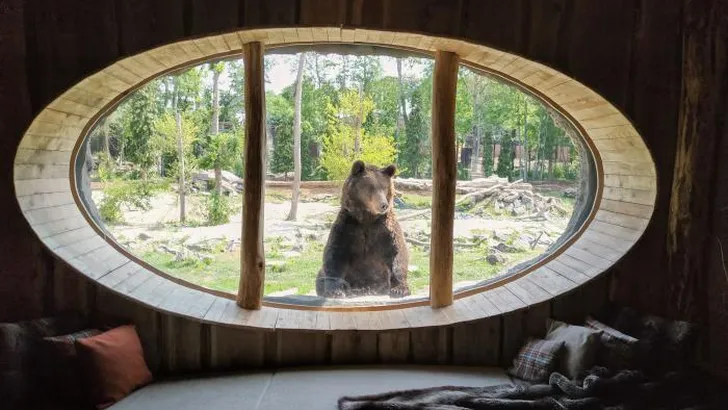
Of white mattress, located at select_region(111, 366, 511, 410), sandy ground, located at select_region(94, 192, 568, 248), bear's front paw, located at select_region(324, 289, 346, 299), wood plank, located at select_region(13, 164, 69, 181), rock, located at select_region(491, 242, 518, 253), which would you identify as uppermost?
wood plank, located at select_region(13, 164, 69, 181)

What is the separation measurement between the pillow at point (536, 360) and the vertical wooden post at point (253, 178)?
132 centimetres

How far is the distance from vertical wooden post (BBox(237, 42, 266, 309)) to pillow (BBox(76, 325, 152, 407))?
1.90ft

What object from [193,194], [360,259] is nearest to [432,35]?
[360,259]

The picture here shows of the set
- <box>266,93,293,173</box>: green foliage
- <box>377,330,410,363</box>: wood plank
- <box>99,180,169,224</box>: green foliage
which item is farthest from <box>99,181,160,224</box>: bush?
<box>377,330,410,363</box>: wood plank

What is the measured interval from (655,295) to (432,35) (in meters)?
1.66

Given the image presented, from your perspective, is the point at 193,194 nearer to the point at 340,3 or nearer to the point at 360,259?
the point at 360,259

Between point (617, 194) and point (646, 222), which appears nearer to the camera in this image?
point (646, 222)

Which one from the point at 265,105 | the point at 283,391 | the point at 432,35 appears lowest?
the point at 283,391

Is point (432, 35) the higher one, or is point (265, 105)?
point (432, 35)

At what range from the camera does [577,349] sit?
8.05 ft

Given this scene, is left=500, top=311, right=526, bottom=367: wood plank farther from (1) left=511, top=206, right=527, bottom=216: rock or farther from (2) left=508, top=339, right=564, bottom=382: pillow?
(1) left=511, top=206, right=527, bottom=216: rock

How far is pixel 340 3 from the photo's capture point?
2449 mm

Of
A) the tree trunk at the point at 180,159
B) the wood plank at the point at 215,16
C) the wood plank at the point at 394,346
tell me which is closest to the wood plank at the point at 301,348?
the wood plank at the point at 394,346

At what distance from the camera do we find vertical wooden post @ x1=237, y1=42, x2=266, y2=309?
2707mm
